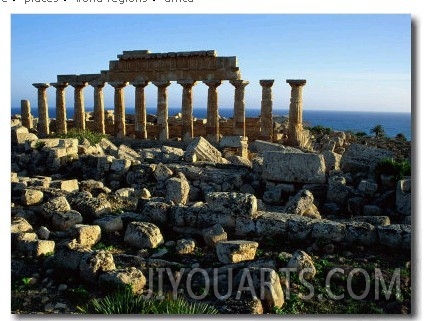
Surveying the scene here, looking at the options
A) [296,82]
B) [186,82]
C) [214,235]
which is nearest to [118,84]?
[186,82]

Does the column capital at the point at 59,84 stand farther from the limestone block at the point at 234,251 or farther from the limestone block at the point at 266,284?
the limestone block at the point at 266,284

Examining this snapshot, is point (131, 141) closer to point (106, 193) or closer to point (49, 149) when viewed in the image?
point (49, 149)

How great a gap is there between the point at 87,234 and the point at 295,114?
21.4m

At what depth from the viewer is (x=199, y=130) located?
117ft

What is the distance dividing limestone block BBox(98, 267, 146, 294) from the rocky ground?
0.07 feet

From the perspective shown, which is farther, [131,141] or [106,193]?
[131,141]

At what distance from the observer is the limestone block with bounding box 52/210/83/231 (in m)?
10.8

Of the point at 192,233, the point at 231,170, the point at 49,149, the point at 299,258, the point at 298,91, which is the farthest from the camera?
the point at 298,91

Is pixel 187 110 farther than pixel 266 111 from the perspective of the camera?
Yes

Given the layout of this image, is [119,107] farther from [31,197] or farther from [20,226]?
[20,226]

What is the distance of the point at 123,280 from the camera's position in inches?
297

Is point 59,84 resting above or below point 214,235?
above
